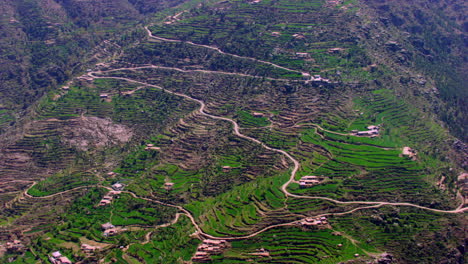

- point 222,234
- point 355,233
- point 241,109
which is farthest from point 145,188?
point 355,233

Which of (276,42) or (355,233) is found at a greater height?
(276,42)

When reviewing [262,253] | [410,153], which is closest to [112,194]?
[262,253]

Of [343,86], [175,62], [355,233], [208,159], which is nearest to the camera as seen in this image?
[355,233]

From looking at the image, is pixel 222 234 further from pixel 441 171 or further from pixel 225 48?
pixel 225 48

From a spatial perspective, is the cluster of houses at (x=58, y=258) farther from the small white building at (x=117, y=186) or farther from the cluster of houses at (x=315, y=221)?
the cluster of houses at (x=315, y=221)

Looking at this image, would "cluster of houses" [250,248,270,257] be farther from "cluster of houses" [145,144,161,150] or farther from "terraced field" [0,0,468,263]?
"cluster of houses" [145,144,161,150]

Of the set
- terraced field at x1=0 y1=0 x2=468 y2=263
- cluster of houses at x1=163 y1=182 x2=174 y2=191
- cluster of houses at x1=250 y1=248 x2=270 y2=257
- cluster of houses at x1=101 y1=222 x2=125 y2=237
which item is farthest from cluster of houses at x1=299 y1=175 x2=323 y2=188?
cluster of houses at x1=101 y1=222 x2=125 y2=237

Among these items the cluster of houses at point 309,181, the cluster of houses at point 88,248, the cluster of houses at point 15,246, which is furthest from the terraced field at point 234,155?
the cluster of houses at point 15,246
